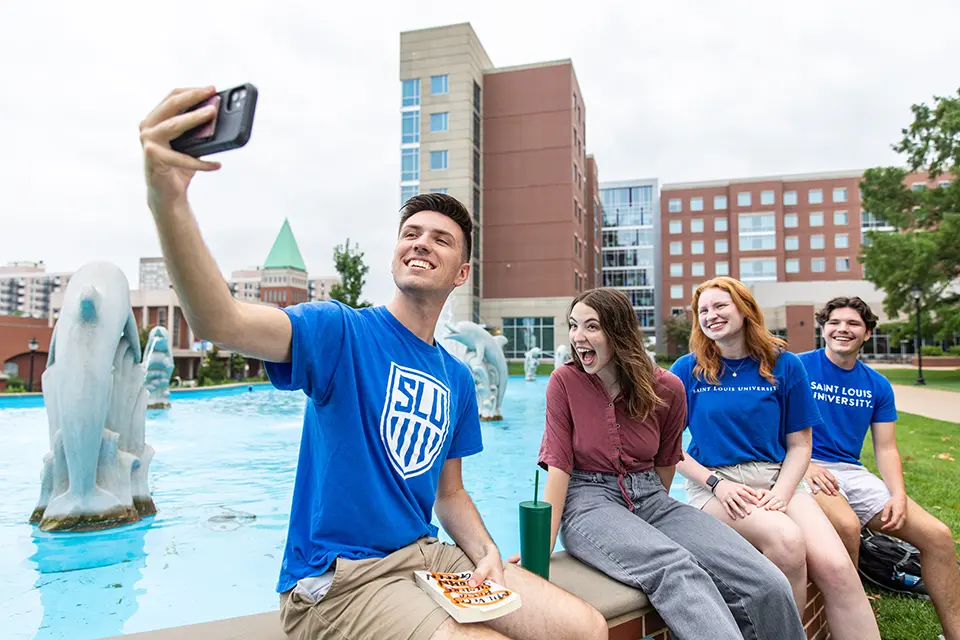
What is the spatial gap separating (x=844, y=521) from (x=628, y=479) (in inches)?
49.0

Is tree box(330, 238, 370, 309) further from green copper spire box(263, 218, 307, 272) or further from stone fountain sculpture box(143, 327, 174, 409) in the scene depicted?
green copper spire box(263, 218, 307, 272)

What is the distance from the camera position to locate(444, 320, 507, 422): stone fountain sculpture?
12.9 meters

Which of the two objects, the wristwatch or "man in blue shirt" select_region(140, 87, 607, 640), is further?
the wristwatch

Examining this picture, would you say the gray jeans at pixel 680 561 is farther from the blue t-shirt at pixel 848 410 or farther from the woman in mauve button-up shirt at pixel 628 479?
the blue t-shirt at pixel 848 410

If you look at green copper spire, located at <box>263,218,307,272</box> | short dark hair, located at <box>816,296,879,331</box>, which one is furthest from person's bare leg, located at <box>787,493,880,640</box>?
green copper spire, located at <box>263,218,307,272</box>

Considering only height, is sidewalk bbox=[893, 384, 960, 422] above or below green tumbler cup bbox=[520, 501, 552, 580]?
below

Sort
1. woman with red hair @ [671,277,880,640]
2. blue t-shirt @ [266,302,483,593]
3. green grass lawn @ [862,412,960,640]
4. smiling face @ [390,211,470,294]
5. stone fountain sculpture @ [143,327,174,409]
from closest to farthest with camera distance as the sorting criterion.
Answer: blue t-shirt @ [266,302,483,593]
smiling face @ [390,211,470,294]
woman with red hair @ [671,277,880,640]
green grass lawn @ [862,412,960,640]
stone fountain sculpture @ [143,327,174,409]

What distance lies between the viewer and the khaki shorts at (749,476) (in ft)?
10.1

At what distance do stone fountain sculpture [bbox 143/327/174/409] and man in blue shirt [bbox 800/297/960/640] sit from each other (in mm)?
13591

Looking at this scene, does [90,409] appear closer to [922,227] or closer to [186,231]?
[186,231]

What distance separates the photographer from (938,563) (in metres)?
3.07

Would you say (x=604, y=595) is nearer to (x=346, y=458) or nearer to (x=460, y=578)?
(x=460, y=578)

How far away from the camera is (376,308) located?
2.04 m

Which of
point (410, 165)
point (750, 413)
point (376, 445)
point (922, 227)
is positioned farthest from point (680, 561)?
point (410, 165)
